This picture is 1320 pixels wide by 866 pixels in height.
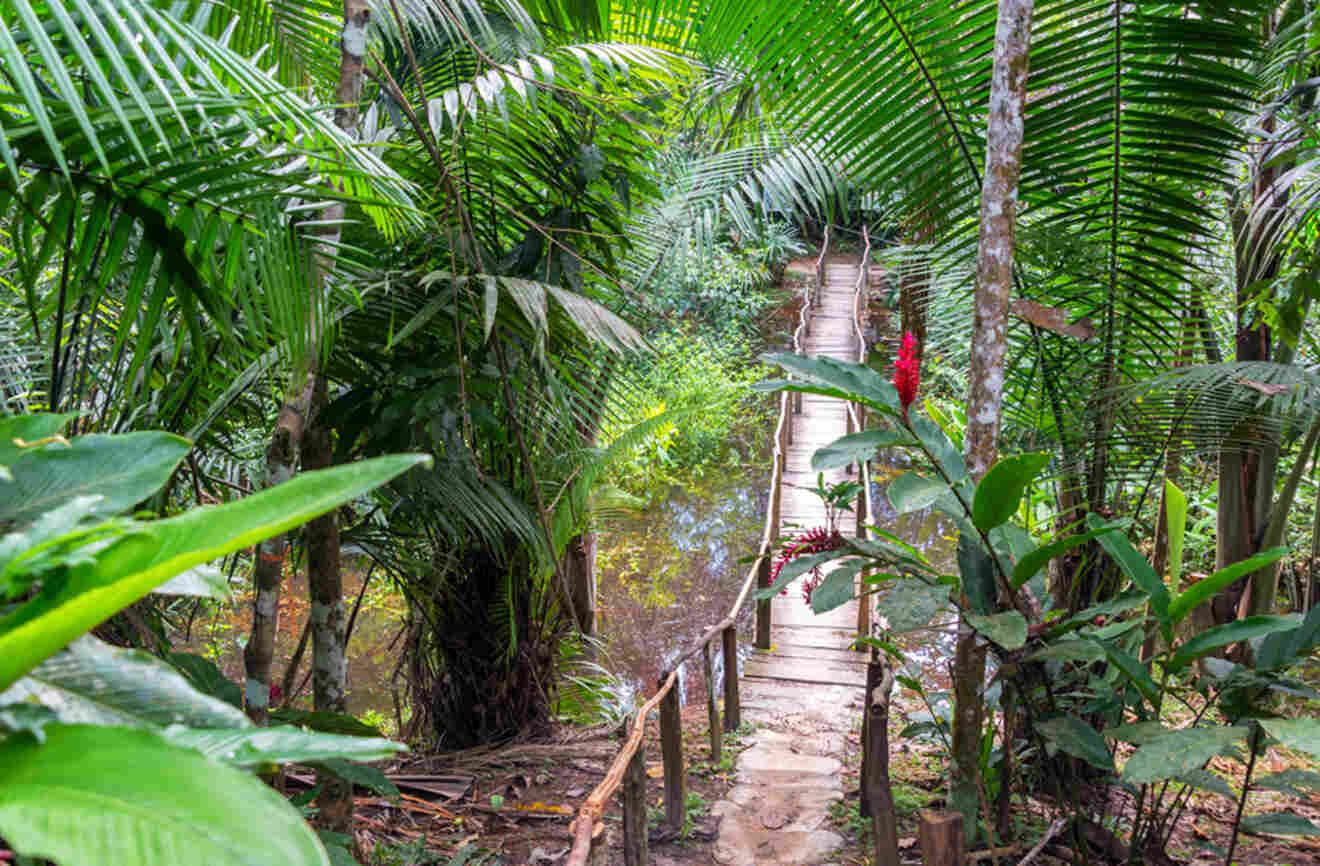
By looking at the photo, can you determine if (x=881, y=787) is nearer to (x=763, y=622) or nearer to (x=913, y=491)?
(x=913, y=491)

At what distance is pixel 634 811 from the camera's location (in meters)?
2.24

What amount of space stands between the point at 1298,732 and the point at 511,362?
6.44 ft

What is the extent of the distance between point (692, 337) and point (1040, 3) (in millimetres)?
9944

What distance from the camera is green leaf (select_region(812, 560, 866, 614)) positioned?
6.12 ft

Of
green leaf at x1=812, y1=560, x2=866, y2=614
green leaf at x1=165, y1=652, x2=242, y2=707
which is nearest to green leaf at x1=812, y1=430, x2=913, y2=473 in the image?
green leaf at x1=812, y1=560, x2=866, y2=614

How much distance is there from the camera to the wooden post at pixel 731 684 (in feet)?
12.5

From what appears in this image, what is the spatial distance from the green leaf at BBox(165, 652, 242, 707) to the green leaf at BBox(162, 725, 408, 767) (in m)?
1.01

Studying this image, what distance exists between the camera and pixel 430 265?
8.70 ft

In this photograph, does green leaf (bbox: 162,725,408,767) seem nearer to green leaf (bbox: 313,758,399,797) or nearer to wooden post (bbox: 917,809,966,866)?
green leaf (bbox: 313,758,399,797)

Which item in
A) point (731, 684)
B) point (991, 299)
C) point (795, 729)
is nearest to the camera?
point (991, 299)

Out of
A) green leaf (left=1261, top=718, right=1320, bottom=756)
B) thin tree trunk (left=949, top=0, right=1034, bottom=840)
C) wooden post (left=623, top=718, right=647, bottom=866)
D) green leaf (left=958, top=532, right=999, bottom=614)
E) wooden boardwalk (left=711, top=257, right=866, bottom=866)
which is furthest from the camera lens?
wooden boardwalk (left=711, top=257, right=866, bottom=866)

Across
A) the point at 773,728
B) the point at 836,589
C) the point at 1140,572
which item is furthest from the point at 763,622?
the point at 1140,572

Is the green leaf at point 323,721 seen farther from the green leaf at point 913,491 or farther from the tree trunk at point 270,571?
the green leaf at point 913,491

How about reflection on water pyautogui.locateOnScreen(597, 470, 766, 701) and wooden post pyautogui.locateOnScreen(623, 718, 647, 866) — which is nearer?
wooden post pyautogui.locateOnScreen(623, 718, 647, 866)
